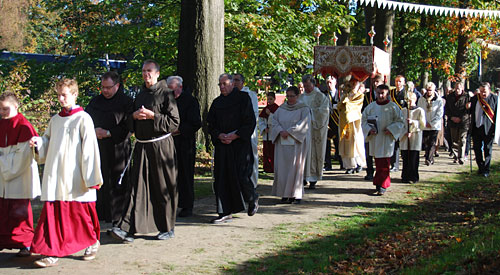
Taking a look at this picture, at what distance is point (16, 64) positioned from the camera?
15.4m

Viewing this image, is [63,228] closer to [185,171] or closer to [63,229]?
[63,229]

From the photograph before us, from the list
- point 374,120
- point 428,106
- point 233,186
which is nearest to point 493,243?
point 233,186

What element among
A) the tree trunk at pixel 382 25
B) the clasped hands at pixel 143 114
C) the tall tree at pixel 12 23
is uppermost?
the tall tree at pixel 12 23

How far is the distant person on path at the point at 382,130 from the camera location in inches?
426

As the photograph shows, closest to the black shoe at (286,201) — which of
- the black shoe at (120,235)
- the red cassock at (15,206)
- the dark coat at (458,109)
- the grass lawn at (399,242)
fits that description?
the grass lawn at (399,242)

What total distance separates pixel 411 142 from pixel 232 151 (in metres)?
5.63

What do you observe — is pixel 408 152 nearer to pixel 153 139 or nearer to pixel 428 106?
pixel 428 106

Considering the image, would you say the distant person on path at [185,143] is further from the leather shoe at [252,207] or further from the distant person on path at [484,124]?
the distant person on path at [484,124]

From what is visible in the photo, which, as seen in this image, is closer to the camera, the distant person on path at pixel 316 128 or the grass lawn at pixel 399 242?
the grass lawn at pixel 399 242

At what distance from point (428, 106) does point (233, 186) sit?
8408 millimetres

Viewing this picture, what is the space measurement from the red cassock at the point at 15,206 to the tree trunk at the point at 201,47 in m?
6.93

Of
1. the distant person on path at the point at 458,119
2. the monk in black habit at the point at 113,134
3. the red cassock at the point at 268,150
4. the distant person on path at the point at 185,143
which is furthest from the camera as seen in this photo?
the distant person on path at the point at 458,119

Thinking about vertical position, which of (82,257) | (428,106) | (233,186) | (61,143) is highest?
(428,106)

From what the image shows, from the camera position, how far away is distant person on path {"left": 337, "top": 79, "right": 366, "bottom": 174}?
13.4m
